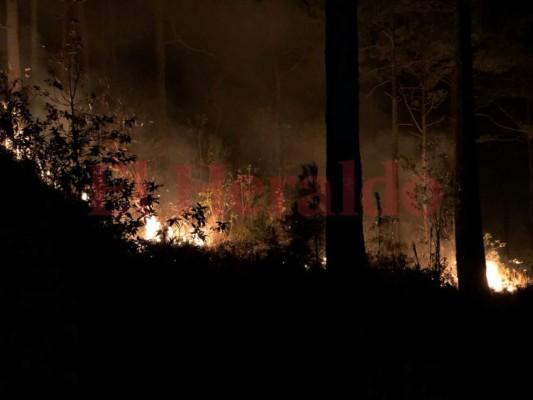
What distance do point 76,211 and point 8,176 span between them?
4.75 feet

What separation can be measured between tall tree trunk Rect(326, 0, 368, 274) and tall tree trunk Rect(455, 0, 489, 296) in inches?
177

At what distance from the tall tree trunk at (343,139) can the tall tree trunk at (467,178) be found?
448 cm

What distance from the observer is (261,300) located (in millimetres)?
5465

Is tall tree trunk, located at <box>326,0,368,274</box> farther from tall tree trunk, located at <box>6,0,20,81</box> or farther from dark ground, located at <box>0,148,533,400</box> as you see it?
tall tree trunk, located at <box>6,0,20,81</box>

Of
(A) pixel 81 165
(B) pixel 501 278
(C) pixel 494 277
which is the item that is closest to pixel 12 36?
(A) pixel 81 165

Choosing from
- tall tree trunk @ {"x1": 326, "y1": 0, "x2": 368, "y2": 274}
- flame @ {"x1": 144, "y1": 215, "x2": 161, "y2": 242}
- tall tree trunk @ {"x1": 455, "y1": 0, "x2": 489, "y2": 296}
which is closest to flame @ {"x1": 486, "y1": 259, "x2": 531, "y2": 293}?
tall tree trunk @ {"x1": 455, "y1": 0, "x2": 489, "y2": 296}

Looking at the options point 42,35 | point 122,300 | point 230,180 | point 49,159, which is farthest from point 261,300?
point 42,35

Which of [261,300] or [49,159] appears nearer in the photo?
[261,300]

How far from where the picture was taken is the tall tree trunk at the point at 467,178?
32.4 ft

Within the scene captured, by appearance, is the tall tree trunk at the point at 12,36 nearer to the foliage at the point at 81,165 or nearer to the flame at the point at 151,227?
the flame at the point at 151,227

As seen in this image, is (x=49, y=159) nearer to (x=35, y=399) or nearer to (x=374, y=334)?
(x=35, y=399)

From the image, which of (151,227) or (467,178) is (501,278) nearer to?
(467,178)

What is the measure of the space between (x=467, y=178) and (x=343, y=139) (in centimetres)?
474

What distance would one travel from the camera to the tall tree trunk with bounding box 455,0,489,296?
9891 millimetres
